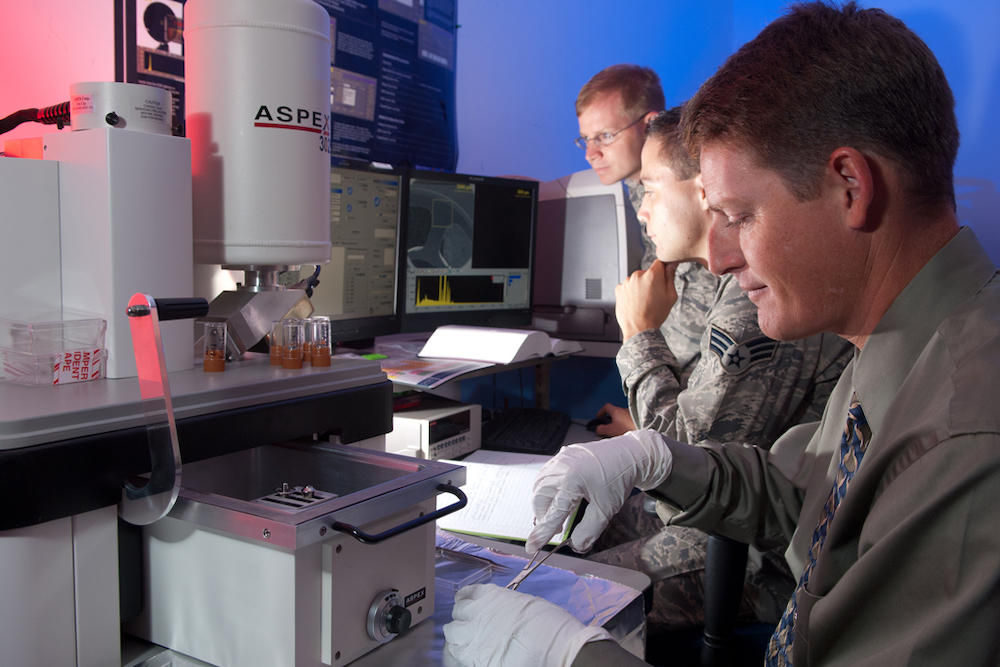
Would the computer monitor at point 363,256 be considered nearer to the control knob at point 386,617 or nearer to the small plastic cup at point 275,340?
the small plastic cup at point 275,340

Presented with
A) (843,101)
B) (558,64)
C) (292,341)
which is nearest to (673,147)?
(843,101)

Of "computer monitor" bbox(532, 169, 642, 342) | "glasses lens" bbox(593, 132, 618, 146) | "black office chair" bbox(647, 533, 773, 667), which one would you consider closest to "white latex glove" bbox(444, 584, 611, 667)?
"black office chair" bbox(647, 533, 773, 667)

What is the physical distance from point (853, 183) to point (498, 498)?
85 cm

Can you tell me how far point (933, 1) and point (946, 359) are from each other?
195 cm

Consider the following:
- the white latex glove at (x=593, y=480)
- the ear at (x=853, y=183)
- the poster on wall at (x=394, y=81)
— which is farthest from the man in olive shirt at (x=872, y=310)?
the poster on wall at (x=394, y=81)

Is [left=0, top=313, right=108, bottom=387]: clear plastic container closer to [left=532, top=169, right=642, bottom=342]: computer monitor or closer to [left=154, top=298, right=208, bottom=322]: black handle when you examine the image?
[left=154, top=298, right=208, bottom=322]: black handle

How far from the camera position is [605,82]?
2.28m

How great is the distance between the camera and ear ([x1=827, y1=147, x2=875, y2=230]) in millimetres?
681

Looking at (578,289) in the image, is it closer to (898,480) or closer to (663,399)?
(663,399)

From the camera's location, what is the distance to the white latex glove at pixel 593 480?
96cm

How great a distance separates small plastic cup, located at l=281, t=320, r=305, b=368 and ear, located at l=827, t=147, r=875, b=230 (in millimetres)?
659

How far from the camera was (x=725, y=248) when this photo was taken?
0.94 metres

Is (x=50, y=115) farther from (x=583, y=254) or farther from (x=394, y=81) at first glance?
(x=583, y=254)

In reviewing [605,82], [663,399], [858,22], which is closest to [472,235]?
[605,82]
